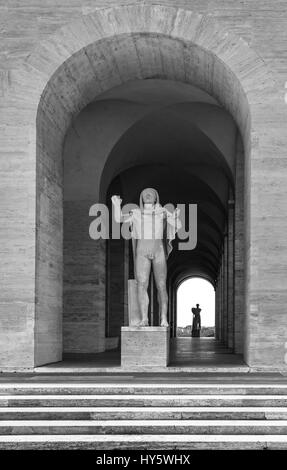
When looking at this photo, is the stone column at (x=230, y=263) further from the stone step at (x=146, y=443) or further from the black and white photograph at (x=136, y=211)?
the stone step at (x=146, y=443)

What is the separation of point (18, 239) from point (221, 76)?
486 centimetres

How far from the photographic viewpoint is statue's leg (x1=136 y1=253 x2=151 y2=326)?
534 inches

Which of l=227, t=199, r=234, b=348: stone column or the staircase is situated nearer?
the staircase

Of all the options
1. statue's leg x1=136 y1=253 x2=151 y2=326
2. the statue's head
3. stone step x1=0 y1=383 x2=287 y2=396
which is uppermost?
the statue's head

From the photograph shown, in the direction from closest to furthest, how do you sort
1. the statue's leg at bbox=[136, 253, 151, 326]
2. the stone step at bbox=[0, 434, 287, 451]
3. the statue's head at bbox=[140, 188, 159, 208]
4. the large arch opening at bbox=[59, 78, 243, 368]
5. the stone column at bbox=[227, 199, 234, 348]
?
the stone step at bbox=[0, 434, 287, 451] < the statue's leg at bbox=[136, 253, 151, 326] < the statue's head at bbox=[140, 188, 159, 208] < the large arch opening at bbox=[59, 78, 243, 368] < the stone column at bbox=[227, 199, 234, 348]

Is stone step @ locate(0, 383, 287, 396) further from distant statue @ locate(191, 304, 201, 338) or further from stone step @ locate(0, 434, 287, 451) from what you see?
distant statue @ locate(191, 304, 201, 338)

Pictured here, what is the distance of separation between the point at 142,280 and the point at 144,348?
1.32 metres

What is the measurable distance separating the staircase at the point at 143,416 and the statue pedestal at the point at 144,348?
254 cm

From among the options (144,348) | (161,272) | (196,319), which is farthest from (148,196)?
(196,319)

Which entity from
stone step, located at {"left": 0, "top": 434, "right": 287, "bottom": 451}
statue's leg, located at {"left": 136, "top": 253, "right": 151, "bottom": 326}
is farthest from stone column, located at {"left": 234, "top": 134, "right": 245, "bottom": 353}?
stone step, located at {"left": 0, "top": 434, "right": 287, "bottom": 451}

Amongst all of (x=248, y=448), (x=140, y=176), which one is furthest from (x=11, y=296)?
(x=140, y=176)

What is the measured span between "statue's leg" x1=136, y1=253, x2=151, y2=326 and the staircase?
3.29 meters

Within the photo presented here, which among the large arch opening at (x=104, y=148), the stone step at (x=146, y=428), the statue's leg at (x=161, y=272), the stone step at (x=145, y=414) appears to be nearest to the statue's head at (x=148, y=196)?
the statue's leg at (x=161, y=272)

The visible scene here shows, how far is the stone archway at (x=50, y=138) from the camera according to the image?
12.9 metres
